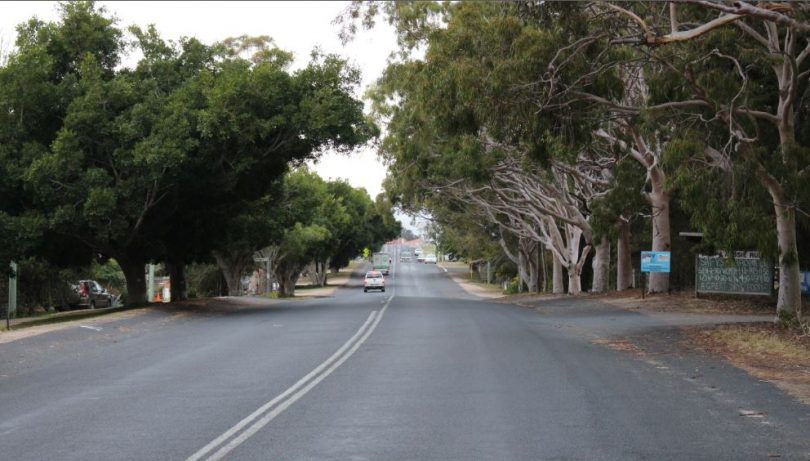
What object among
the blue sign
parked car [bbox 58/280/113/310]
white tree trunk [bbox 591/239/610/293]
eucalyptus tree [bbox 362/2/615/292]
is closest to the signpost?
the blue sign

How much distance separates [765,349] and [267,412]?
990cm

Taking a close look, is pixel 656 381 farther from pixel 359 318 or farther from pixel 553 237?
pixel 553 237

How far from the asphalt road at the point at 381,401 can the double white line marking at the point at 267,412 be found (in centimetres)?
3

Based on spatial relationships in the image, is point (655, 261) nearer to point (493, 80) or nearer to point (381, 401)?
point (493, 80)

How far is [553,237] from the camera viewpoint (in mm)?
44906

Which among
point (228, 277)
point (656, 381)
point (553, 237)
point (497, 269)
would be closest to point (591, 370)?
point (656, 381)

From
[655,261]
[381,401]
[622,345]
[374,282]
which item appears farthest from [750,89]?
[374,282]

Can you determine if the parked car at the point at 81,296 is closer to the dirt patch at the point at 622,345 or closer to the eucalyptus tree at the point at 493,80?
the eucalyptus tree at the point at 493,80

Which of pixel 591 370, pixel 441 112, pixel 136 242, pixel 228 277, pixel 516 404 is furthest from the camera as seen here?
pixel 228 277

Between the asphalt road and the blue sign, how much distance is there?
11.2 meters

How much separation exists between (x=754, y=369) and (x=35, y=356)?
12359mm

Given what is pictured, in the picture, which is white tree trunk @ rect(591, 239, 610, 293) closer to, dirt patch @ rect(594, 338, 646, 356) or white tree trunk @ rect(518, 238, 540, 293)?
white tree trunk @ rect(518, 238, 540, 293)

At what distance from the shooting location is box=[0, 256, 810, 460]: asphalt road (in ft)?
25.7

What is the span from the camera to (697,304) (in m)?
26.1
